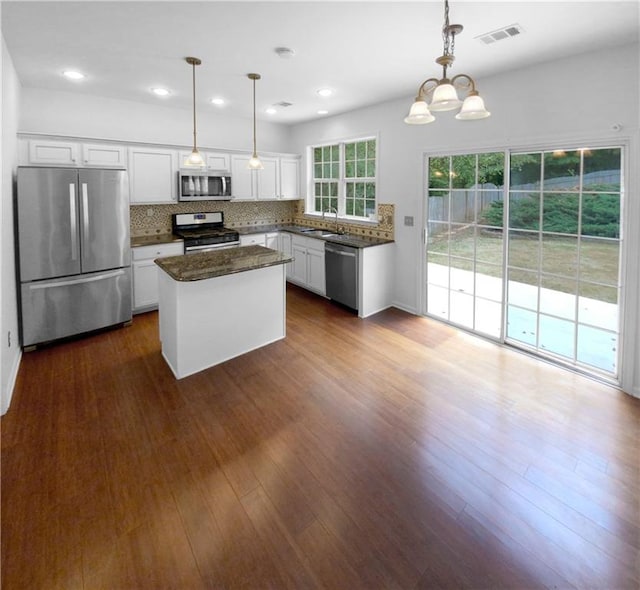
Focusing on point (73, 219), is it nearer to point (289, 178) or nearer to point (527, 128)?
point (289, 178)

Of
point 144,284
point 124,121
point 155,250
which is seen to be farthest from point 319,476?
point 124,121

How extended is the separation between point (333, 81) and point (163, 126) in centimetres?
267

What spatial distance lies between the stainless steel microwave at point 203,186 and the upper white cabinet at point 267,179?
0.21 metres

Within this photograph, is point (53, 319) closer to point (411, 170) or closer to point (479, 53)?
point (411, 170)

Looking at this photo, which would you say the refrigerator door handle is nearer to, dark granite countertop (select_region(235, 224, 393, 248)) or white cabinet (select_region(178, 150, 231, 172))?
white cabinet (select_region(178, 150, 231, 172))

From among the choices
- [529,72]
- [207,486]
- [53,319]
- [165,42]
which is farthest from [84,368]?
[529,72]

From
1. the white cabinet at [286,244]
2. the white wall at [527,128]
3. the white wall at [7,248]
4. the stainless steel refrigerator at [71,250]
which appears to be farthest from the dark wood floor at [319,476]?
the white cabinet at [286,244]

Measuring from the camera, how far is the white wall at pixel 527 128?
2936mm

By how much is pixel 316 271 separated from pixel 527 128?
3175 mm

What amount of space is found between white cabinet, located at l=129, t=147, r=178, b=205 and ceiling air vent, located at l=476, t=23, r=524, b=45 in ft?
12.9

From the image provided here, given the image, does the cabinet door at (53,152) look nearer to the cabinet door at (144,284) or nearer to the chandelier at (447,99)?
the cabinet door at (144,284)

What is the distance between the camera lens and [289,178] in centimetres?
663

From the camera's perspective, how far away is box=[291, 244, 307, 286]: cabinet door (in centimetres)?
597

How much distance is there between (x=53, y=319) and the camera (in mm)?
3904
